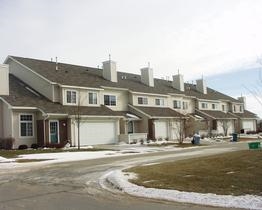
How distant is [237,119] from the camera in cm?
7362

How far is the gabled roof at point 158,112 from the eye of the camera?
51356mm

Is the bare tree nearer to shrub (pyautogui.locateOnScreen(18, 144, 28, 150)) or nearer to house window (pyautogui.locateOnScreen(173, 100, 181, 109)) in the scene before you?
house window (pyautogui.locateOnScreen(173, 100, 181, 109))

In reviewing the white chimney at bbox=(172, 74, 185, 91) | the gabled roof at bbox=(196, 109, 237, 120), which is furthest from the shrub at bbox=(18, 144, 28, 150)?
the gabled roof at bbox=(196, 109, 237, 120)

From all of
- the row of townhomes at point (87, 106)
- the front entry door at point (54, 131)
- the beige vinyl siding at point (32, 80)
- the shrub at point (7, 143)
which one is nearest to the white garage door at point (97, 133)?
the row of townhomes at point (87, 106)

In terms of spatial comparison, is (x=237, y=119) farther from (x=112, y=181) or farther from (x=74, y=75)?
(x=112, y=181)

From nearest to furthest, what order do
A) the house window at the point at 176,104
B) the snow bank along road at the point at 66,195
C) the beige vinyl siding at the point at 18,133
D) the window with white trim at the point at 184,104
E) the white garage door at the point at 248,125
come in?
the snow bank along road at the point at 66,195 < the beige vinyl siding at the point at 18,133 < the house window at the point at 176,104 < the window with white trim at the point at 184,104 < the white garage door at the point at 248,125

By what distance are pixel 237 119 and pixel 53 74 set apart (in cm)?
3886

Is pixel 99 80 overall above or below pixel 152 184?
above

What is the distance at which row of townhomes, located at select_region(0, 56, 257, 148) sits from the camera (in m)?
38.5

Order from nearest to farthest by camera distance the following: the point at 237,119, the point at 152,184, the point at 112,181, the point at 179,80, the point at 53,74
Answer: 1. the point at 152,184
2. the point at 112,181
3. the point at 53,74
4. the point at 179,80
5. the point at 237,119

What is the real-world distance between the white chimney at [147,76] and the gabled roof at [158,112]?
4.23 m

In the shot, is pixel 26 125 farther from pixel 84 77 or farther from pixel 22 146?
pixel 84 77

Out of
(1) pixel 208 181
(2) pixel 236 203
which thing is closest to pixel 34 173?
(1) pixel 208 181

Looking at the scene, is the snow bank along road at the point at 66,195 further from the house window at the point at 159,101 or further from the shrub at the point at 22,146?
the house window at the point at 159,101
